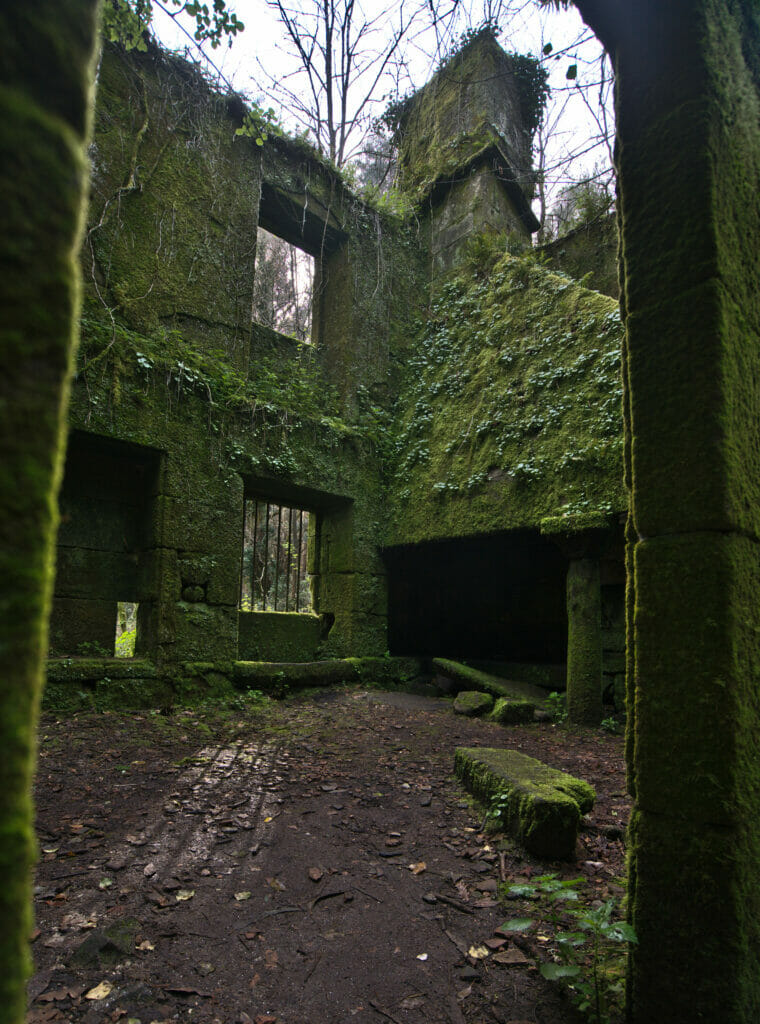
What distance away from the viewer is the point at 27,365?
1.90 feet

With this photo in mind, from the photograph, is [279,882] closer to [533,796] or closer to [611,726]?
[533,796]

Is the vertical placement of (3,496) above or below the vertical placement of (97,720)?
above

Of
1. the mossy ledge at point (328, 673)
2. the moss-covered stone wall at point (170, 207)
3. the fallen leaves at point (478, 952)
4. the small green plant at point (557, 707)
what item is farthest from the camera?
the mossy ledge at point (328, 673)

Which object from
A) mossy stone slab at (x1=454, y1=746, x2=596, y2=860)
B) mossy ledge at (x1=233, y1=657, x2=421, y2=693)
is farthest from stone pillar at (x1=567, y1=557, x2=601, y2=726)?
mossy ledge at (x1=233, y1=657, x2=421, y2=693)

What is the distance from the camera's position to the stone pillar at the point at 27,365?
543 millimetres

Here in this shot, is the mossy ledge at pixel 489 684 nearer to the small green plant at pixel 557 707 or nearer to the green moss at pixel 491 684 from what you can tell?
the green moss at pixel 491 684

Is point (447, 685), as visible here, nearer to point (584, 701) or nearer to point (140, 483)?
point (584, 701)

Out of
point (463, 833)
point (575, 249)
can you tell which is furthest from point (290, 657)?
point (575, 249)

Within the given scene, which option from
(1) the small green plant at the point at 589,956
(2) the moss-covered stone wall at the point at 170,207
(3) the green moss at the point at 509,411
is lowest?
(1) the small green plant at the point at 589,956

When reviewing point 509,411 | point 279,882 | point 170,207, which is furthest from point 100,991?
point 170,207

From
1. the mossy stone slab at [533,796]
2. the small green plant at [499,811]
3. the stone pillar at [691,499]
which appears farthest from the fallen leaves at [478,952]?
the small green plant at [499,811]

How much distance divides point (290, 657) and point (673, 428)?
6.61 meters

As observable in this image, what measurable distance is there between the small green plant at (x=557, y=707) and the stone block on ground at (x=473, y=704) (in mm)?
653

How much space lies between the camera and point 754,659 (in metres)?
1.68
